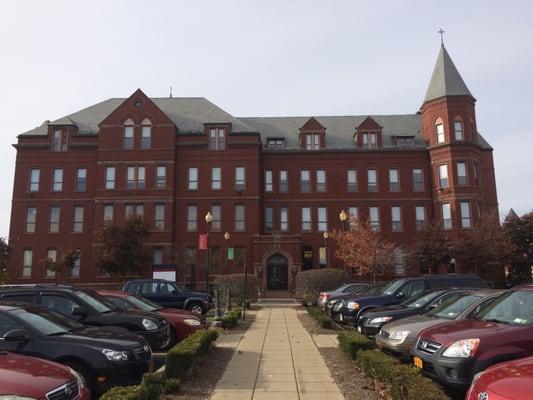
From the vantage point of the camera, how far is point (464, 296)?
10602 millimetres

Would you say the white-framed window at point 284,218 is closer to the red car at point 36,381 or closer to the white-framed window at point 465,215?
the white-framed window at point 465,215

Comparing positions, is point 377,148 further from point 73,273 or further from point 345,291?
point 73,273

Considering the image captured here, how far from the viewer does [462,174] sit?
45594mm

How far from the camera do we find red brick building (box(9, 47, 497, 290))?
4453cm

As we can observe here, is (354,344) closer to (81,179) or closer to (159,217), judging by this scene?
(159,217)

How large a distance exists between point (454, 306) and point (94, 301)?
8.25 metres

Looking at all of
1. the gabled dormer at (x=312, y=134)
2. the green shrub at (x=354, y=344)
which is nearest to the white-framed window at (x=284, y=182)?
the gabled dormer at (x=312, y=134)

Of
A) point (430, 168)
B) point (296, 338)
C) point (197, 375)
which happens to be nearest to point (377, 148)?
point (430, 168)

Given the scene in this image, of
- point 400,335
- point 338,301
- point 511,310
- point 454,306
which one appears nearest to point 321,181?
point 338,301

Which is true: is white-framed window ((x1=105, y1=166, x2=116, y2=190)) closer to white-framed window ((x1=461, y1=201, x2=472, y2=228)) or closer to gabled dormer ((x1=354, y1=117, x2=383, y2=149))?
gabled dormer ((x1=354, y1=117, x2=383, y2=149))

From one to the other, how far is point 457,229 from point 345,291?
25345 millimetres

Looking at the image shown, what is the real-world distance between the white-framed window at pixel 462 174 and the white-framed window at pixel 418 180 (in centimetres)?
355

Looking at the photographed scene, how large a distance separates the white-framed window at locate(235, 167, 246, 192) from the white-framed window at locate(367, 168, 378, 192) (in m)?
12.9

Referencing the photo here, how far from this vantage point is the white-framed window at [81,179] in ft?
151
